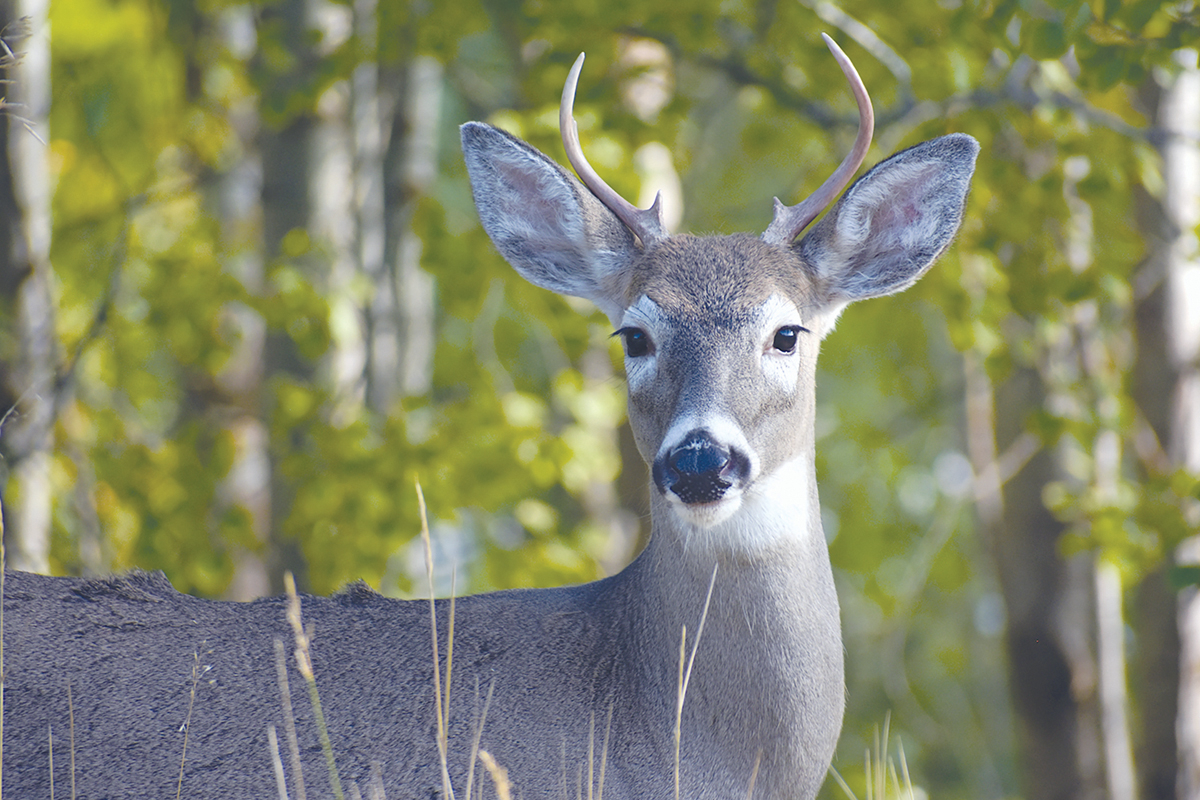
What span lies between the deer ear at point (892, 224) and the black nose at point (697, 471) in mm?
1061

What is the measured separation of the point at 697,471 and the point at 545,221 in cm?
143

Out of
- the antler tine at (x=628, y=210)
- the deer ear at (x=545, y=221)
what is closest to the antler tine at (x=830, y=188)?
the antler tine at (x=628, y=210)

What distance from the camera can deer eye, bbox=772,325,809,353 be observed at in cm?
353

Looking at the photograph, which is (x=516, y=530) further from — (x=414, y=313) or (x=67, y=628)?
(x=67, y=628)

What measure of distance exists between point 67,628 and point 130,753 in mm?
454

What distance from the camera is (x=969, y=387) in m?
9.17

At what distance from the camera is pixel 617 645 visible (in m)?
3.50

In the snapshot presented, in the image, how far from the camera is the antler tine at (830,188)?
362 cm

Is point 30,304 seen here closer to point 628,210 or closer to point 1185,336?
point 628,210

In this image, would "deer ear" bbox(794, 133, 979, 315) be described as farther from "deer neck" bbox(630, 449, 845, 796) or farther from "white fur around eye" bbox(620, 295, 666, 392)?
"deer neck" bbox(630, 449, 845, 796)

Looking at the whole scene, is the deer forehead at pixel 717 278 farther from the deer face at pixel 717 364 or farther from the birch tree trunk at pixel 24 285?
the birch tree trunk at pixel 24 285

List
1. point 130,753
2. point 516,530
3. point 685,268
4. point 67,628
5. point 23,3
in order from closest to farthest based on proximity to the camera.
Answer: point 130,753, point 67,628, point 685,268, point 23,3, point 516,530

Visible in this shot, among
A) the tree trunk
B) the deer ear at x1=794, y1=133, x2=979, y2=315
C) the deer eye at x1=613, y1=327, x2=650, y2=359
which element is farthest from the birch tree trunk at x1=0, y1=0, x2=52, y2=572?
the deer ear at x1=794, y1=133, x2=979, y2=315

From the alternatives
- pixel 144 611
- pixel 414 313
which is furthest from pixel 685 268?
pixel 414 313
